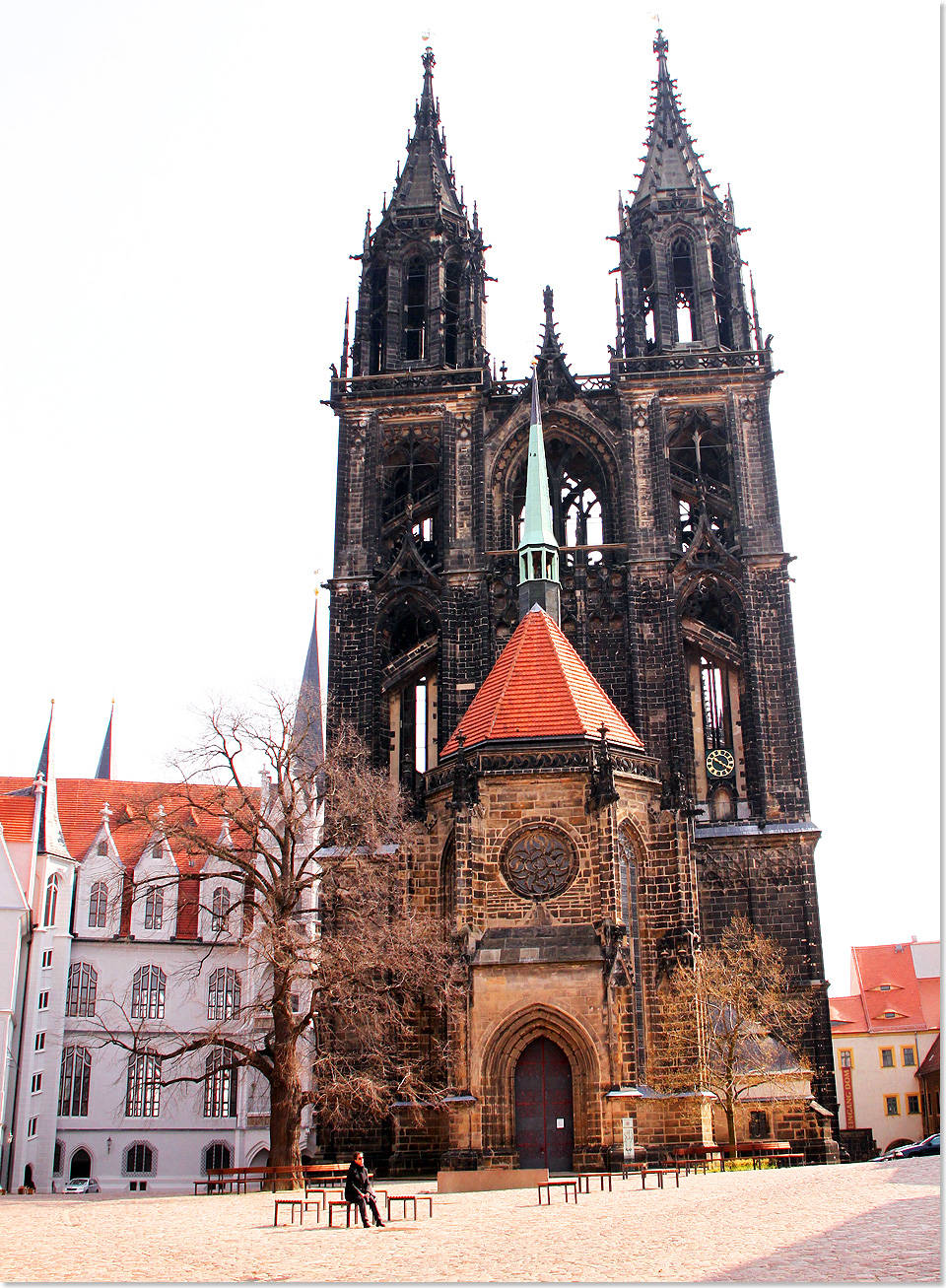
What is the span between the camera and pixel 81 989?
42094mm

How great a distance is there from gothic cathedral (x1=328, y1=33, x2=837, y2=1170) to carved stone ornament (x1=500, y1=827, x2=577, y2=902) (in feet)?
0.17

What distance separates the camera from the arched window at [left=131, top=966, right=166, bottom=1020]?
42562 millimetres

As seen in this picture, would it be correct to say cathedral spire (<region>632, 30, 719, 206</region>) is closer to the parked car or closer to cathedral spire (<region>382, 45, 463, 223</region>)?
cathedral spire (<region>382, 45, 463, 223</region>)

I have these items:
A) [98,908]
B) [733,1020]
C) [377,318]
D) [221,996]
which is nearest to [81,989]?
[98,908]

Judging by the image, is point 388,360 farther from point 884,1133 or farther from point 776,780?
point 884,1133

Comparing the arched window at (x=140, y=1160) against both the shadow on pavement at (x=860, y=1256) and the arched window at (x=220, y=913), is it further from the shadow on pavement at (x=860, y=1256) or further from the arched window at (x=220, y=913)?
the shadow on pavement at (x=860, y=1256)

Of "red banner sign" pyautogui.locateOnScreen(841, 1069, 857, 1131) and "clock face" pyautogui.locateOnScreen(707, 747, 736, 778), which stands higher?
"clock face" pyautogui.locateOnScreen(707, 747, 736, 778)

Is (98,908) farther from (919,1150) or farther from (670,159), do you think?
(670,159)

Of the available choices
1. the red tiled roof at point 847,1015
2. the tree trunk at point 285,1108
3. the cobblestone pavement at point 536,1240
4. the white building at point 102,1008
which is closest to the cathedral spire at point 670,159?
the white building at point 102,1008

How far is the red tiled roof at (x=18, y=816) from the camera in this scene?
4006cm

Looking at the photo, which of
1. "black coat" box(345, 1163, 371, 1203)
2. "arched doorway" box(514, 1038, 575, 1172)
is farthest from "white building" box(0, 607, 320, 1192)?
"black coat" box(345, 1163, 371, 1203)

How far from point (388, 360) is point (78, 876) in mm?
20399

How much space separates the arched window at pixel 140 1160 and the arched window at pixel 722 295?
32.4m

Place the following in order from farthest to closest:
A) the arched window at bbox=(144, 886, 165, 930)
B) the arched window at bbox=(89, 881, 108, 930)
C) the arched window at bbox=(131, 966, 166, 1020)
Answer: the arched window at bbox=(144, 886, 165, 930)
the arched window at bbox=(89, 881, 108, 930)
the arched window at bbox=(131, 966, 166, 1020)
